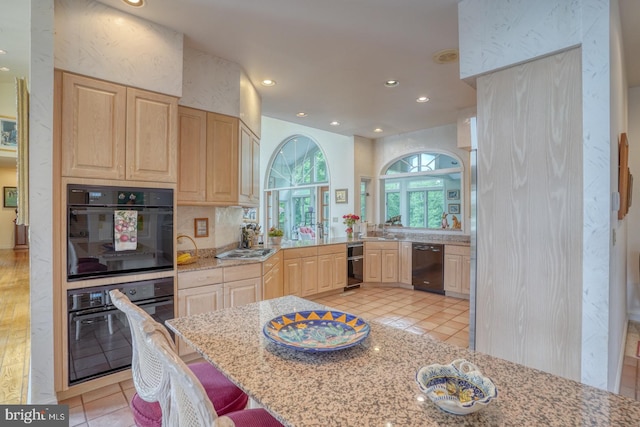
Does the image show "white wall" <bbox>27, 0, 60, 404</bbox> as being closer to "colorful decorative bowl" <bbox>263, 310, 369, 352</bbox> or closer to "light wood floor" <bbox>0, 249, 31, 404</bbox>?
"light wood floor" <bbox>0, 249, 31, 404</bbox>

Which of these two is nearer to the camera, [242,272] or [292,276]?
[242,272]

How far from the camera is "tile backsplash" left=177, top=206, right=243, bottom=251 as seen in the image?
322cm

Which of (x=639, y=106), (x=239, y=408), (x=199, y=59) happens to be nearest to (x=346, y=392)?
(x=239, y=408)

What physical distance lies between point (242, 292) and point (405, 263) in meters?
3.41

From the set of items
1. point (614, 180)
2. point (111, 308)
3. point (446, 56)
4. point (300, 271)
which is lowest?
point (300, 271)

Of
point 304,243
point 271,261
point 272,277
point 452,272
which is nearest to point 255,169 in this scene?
point 271,261

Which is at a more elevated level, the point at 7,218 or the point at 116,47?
the point at 116,47

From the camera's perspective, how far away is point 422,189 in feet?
19.9

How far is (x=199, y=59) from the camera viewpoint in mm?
3070

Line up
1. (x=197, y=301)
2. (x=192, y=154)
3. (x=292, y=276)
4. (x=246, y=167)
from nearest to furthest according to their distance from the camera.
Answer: (x=197, y=301) → (x=192, y=154) → (x=246, y=167) → (x=292, y=276)

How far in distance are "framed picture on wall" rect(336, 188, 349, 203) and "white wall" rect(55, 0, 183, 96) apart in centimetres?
411

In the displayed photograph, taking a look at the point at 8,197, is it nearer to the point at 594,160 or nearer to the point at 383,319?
the point at 383,319

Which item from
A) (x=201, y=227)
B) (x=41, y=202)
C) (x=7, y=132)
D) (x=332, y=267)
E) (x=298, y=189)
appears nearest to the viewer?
(x=41, y=202)

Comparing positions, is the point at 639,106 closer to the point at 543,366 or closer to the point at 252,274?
the point at 543,366
